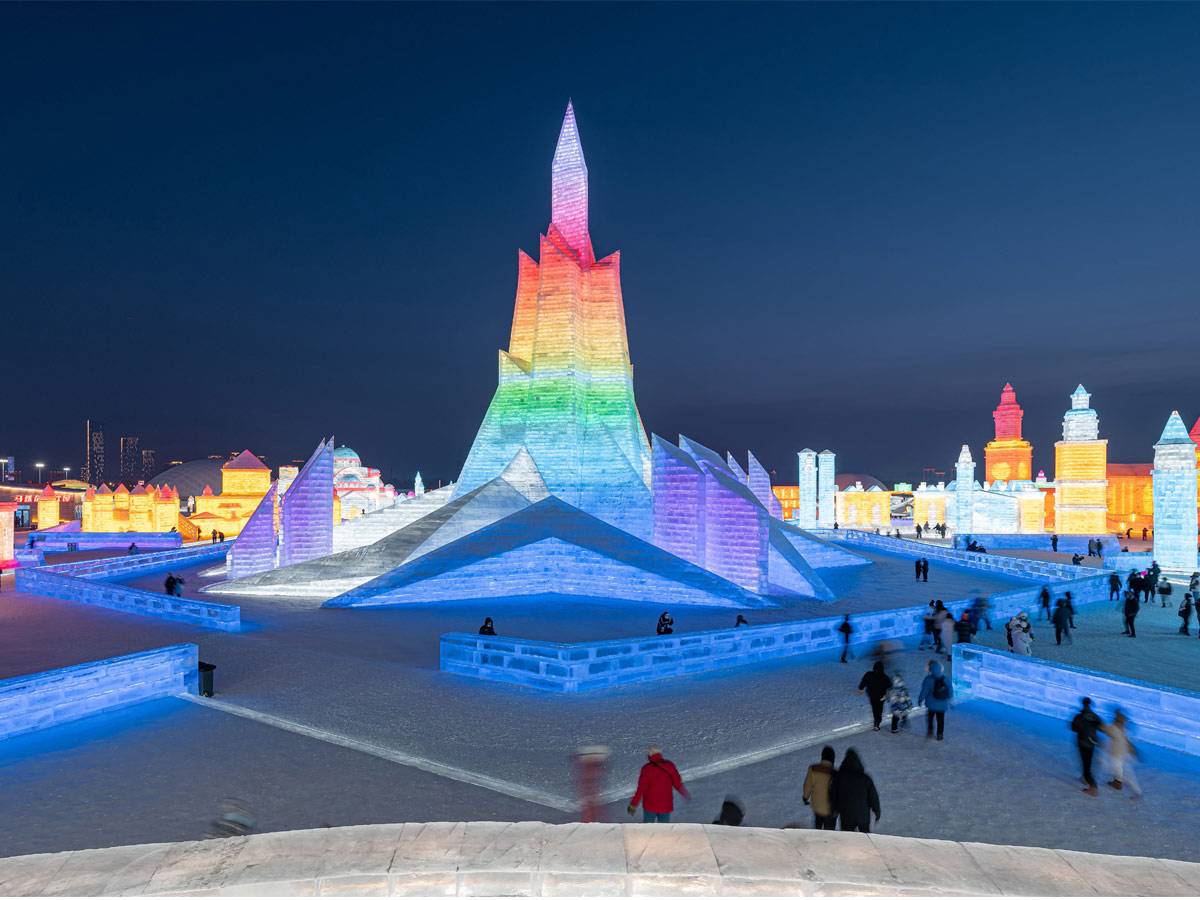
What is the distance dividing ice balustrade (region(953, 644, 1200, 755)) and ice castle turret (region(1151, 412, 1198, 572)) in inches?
729

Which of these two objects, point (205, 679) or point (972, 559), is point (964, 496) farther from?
point (205, 679)

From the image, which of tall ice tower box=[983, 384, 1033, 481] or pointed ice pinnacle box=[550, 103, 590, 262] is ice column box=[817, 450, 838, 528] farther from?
pointed ice pinnacle box=[550, 103, 590, 262]

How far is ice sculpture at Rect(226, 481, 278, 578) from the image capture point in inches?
787

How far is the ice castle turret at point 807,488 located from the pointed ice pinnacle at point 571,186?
17.3m

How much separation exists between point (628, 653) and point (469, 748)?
320 cm

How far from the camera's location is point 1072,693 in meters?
7.62

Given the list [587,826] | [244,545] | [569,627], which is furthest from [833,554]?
[587,826]

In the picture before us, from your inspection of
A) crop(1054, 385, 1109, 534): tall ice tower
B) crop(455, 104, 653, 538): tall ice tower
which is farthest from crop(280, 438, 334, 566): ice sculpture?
crop(1054, 385, 1109, 534): tall ice tower

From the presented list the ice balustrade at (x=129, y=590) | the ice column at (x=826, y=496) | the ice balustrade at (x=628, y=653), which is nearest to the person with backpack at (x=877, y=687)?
the ice balustrade at (x=628, y=653)

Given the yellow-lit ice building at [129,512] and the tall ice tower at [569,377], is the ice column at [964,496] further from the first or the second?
the yellow-lit ice building at [129,512]

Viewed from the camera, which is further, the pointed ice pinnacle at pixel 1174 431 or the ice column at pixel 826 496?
the ice column at pixel 826 496

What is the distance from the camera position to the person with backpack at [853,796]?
15.3 feet

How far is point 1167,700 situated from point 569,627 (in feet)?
30.3

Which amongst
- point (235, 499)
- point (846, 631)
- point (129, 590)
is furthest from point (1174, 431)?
point (235, 499)
